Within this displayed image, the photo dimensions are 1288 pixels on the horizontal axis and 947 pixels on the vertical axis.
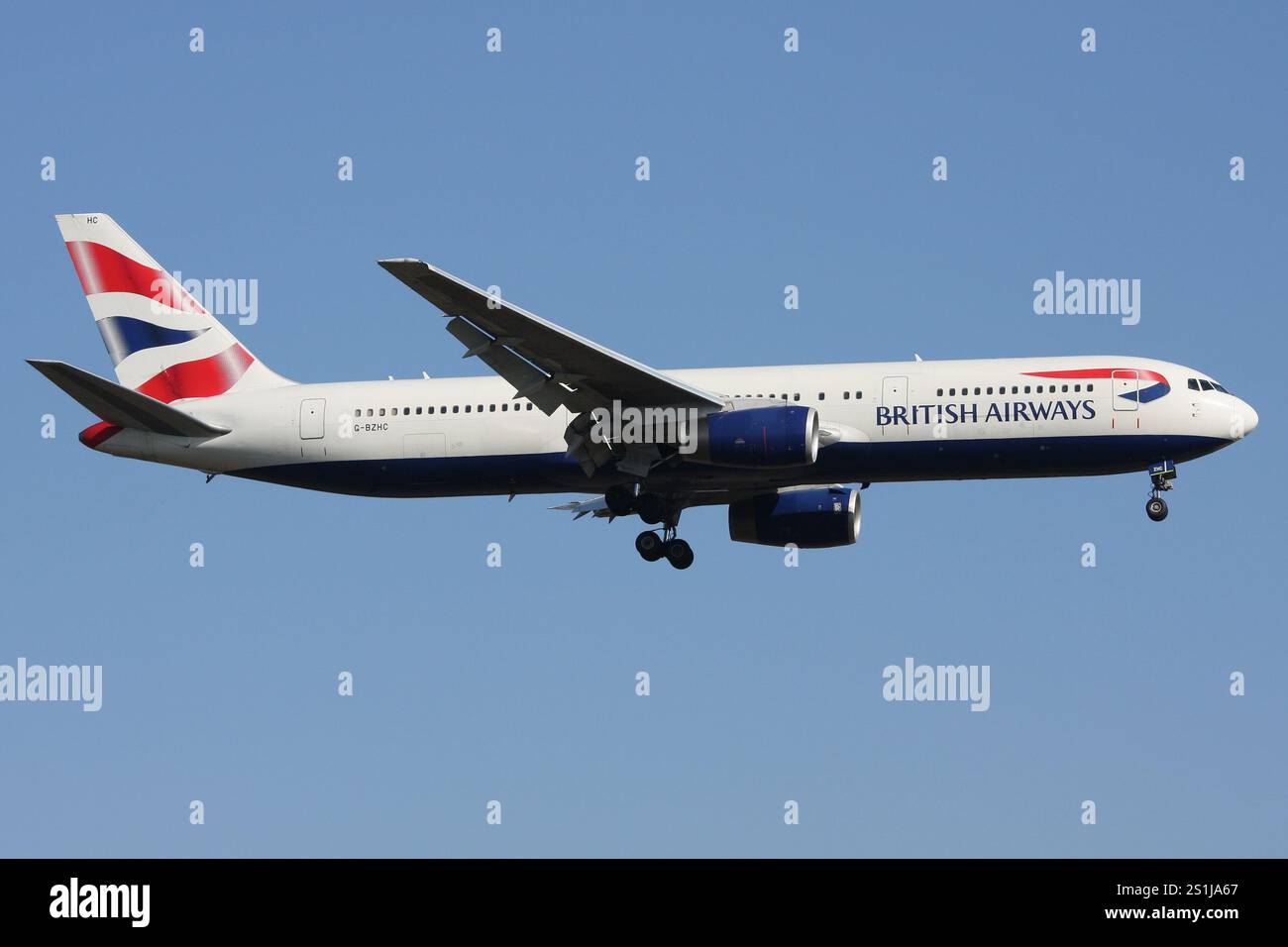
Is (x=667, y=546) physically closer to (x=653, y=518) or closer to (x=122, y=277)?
(x=653, y=518)

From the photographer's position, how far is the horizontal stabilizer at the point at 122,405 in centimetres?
4516

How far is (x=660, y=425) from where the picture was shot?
45625 millimetres

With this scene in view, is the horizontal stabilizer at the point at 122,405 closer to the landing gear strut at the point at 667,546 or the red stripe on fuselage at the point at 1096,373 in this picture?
the landing gear strut at the point at 667,546

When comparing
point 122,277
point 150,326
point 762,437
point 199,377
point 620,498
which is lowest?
point 620,498

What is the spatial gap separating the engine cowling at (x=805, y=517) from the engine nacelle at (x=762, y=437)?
535 centimetres

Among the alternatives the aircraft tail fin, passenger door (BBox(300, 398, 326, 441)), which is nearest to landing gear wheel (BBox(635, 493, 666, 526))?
passenger door (BBox(300, 398, 326, 441))

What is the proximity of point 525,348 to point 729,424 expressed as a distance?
5122 mm

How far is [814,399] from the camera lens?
4644 centimetres

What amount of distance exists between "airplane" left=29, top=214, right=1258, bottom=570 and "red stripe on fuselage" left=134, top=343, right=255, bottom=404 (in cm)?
5

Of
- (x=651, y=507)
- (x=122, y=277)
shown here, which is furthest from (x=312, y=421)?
(x=651, y=507)

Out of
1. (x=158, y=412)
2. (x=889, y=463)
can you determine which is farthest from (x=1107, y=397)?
(x=158, y=412)

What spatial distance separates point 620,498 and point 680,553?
260 centimetres

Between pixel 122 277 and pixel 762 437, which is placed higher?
pixel 122 277

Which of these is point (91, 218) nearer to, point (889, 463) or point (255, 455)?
point (255, 455)
